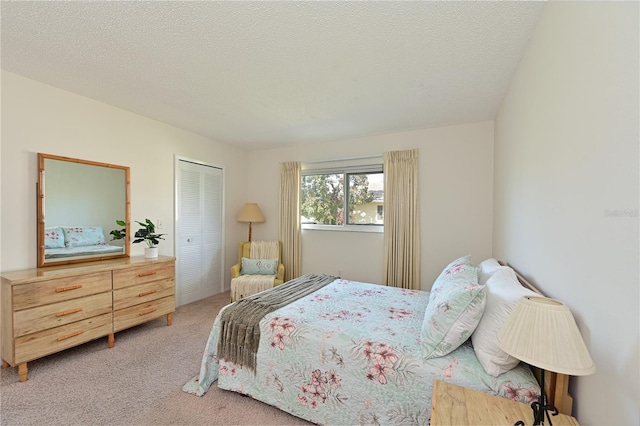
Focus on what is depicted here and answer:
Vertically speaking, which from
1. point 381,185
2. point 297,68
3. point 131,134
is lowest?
point 381,185

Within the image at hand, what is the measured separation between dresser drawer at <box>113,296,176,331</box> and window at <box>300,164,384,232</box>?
2221 mm

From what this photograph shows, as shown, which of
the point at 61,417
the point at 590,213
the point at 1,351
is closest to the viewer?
the point at 590,213

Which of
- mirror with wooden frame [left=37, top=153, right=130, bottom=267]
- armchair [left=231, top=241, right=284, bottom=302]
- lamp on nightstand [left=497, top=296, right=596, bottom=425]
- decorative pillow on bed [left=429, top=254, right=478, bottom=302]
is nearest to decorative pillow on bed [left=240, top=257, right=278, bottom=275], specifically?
armchair [left=231, top=241, right=284, bottom=302]

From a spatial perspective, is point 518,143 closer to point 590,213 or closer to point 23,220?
point 590,213

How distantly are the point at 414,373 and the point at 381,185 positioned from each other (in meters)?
2.87

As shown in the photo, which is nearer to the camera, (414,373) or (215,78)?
(414,373)

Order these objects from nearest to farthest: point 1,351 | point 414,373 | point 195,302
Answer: point 414,373, point 1,351, point 195,302

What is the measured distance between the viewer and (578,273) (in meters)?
1.07

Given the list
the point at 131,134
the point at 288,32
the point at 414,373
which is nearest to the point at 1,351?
the point at 131,134

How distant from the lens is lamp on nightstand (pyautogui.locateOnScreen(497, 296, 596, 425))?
807 mm

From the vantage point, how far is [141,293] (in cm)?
280

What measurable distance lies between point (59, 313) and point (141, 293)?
653 millimetres

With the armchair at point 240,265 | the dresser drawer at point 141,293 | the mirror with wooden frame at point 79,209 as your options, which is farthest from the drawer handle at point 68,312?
the armchair at point 240,265

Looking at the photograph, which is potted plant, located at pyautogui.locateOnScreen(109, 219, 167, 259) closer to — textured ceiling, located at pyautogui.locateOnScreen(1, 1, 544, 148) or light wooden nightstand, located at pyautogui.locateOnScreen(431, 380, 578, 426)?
textured ceiling, located at pyautogui.locateOnScreen(1, 1, 544, 148)
